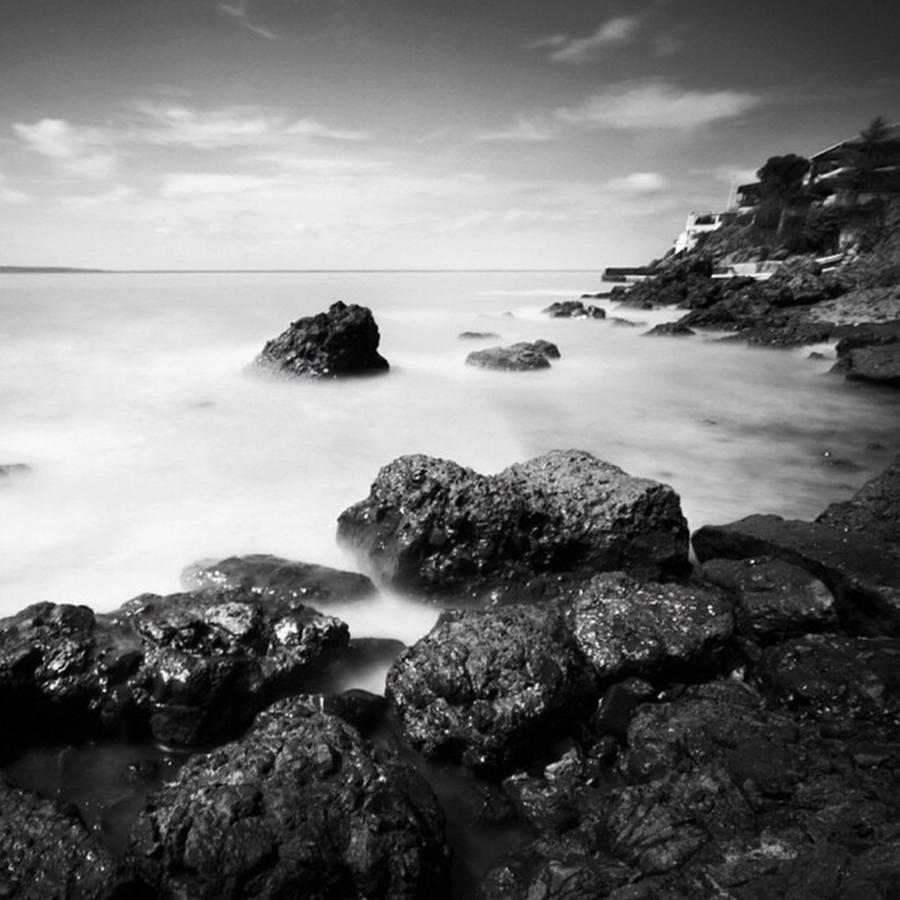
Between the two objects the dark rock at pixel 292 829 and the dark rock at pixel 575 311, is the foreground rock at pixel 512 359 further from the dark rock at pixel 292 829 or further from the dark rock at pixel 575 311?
the dark rock at pixel 575 311

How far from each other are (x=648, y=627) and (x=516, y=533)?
1449mm

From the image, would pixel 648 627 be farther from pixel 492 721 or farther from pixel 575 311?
pixel 575 311

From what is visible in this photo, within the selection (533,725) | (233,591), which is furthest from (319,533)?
(533,725)

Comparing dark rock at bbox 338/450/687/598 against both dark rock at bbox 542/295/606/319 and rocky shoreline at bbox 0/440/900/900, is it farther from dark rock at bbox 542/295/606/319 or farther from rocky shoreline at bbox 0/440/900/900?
dark rock at bbox 542/295/606/319

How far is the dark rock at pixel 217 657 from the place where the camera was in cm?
341

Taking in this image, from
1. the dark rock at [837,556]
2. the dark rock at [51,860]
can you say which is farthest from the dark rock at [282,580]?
the dark rock at [837,556]

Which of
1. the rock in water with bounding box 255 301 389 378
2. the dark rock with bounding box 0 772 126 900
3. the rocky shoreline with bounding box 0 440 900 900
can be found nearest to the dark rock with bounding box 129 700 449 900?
the rocky shoreline with bounding box 0 440 900 900

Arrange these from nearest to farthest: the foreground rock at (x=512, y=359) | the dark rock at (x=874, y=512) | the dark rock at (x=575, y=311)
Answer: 1. the dark rock at (x=874, y=512)
2. the foreground rock at (x=512, y=359)
3. the dark rock at (x=575, y=311)

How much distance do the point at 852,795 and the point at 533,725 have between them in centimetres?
143

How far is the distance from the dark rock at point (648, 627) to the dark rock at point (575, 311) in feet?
102

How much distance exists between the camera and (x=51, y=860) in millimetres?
2391

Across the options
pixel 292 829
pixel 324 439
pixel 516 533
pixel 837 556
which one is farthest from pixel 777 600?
pixel 324 439

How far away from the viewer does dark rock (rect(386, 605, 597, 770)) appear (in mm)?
3248

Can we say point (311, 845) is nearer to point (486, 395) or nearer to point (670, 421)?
point (670, 421)
